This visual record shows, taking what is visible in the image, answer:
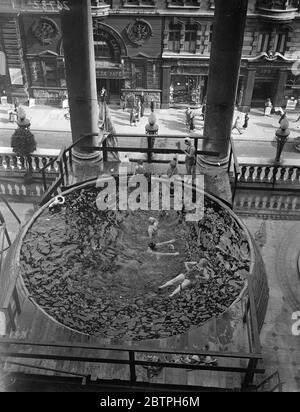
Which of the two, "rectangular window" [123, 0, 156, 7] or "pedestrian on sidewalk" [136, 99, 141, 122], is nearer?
"rectangular window" [123, 0, 156, 7]

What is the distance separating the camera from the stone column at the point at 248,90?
43.3 metres

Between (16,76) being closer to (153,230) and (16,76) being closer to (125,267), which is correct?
(153,230)

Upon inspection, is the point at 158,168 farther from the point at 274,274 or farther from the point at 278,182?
the point at 274,274

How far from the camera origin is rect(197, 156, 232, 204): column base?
17.9 m

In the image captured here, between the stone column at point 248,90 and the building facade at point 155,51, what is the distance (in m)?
0.10

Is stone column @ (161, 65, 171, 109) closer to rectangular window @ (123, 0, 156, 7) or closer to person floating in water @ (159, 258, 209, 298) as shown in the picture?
rectangular window @ (123, 0, 156, 7)

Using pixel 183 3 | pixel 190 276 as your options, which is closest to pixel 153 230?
pixel 190 276

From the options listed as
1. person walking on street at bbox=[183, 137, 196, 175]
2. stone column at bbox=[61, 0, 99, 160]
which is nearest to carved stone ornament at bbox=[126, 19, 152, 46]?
stone column at bbox=[61, 0, 99, 160]

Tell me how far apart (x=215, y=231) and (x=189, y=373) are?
19.6 feet

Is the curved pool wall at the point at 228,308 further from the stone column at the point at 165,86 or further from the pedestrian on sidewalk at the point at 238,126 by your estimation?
the stone column at the point at 165,86

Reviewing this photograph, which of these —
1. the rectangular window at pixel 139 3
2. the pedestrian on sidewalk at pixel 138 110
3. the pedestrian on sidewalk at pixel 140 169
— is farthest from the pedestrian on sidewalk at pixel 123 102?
the pedestrian on sidewalk at pixel 140 169

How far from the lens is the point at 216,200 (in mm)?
17000

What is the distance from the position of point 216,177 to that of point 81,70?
7181mm

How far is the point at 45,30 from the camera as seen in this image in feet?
139
